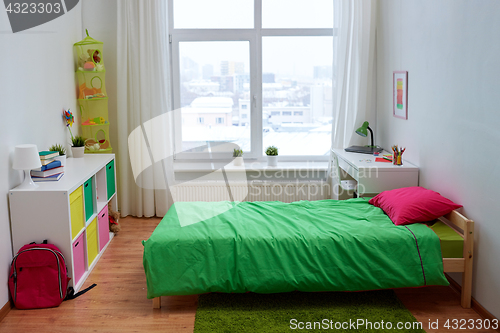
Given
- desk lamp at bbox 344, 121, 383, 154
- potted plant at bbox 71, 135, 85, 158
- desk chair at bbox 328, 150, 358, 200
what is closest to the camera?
potted plant at bbox 71, 135, 85, 158

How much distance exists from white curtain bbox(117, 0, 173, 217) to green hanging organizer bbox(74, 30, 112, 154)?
0.18 metres

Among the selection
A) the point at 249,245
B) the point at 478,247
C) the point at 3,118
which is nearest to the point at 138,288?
the point at 249,245

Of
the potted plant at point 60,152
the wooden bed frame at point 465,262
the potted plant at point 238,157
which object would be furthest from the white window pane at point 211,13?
the wooden bed frame at point 465,262

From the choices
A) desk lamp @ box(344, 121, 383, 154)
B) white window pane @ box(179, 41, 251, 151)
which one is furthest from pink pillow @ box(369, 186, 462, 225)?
white window pane @ box(179, 41, 251, 151)

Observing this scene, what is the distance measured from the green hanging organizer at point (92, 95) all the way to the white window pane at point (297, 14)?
1742mm

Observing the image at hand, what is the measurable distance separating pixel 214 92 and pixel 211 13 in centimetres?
82

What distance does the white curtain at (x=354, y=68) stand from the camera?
15.1 ft

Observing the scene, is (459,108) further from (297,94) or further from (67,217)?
(67,217)

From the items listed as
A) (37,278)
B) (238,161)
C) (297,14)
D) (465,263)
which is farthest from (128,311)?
(297,14)

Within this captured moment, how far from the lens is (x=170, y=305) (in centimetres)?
301

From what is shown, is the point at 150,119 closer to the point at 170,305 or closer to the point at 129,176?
the point at 129,176

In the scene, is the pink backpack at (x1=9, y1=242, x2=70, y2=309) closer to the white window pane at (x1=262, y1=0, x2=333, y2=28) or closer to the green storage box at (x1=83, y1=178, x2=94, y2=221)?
the green storage box at (x1=83, y1=178, x2=94, y2=221)

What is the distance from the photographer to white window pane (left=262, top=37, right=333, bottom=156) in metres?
4.98

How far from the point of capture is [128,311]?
2.95 metres
